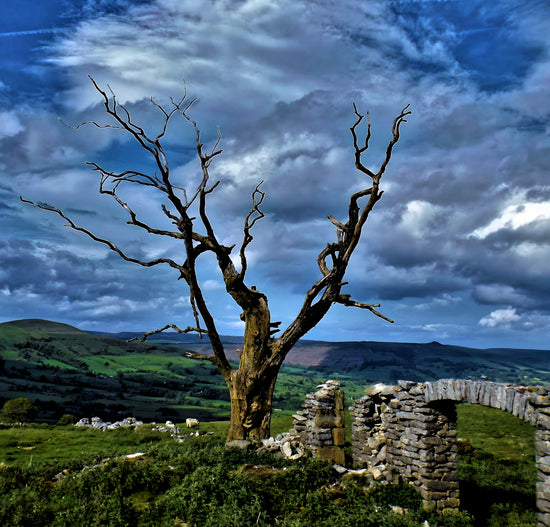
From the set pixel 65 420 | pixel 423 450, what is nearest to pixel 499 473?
pixel 423 450

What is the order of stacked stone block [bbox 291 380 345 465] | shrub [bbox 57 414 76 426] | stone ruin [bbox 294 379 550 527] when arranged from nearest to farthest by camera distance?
stone ruin [bbox 294 379 550 527] < stacked stone block [bbox 291 380 345 465] < shrub [bbox 57 414 76 426]

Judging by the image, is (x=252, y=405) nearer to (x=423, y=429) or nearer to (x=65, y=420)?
(x=423, y=429)

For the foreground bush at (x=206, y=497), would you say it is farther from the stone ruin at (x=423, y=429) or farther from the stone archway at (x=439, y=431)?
the stone ruin at (x=423, y=429)

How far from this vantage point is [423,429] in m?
15.7

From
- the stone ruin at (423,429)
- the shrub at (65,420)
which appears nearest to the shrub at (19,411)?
the shrub at (65,420)

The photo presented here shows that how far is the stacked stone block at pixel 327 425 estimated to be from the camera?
69.0ft

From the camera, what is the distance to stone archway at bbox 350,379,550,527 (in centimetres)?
1188

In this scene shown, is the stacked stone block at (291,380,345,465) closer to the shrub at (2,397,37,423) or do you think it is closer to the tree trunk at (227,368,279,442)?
the tree trunk at (227,368,279,442)

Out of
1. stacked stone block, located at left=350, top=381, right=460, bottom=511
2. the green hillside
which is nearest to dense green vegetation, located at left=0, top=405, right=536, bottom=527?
stacked stone block, located at left=350, top=381, right=460, bottom=511

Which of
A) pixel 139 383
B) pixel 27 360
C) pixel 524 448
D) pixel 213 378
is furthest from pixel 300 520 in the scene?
pixel 213 378

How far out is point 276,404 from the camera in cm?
10625

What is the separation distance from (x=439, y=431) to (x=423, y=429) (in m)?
0.59

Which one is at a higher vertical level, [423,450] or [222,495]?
[423,450]

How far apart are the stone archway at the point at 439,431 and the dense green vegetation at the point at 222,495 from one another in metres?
0.77
